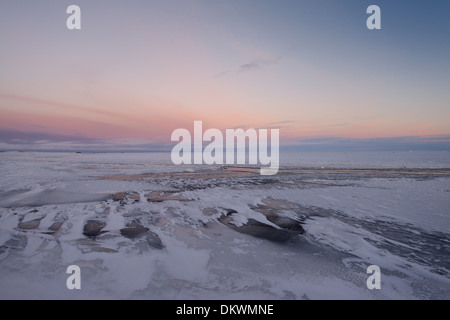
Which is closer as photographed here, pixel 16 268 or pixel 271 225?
pixel 16 268

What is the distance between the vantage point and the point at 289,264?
350cm

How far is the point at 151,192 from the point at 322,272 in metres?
7.75

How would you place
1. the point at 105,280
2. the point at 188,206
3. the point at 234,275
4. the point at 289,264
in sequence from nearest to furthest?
the point at 105,280
the point at 234,275
the point at 289,264
the point at 188,206

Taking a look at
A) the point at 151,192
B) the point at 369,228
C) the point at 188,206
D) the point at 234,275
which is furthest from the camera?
the point at 151,192

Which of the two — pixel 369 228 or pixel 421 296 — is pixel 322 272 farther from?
pixel 369 228
